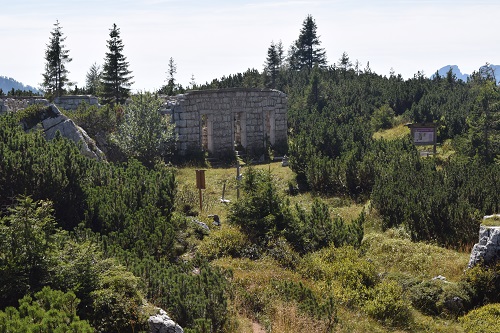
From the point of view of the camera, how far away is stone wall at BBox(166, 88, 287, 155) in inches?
1022

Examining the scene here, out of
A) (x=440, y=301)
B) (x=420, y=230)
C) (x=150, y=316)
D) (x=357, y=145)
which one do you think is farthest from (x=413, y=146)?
(x=150, y=316)

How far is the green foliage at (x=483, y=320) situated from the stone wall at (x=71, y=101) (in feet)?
68.7

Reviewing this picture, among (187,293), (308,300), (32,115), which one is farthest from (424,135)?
(32,115)

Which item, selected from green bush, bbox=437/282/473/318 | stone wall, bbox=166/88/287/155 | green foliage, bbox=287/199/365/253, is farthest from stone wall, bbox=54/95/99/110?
green bush, bbox=437/282/473/318

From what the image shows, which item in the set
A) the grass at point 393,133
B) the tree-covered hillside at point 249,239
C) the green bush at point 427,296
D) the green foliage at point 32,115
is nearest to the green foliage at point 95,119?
the tree-covered hillside at point 249,239

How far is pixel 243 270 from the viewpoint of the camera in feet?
38.7

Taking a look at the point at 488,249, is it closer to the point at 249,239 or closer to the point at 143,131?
the point at 249,239

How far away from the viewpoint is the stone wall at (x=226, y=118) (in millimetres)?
25953

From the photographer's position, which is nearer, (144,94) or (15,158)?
(15,158)

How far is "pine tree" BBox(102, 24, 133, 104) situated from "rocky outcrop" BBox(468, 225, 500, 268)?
21243mm

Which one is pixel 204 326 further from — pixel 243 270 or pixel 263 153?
pixel 263 153

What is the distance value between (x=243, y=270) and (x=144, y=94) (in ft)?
45.2

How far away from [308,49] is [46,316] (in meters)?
44.5

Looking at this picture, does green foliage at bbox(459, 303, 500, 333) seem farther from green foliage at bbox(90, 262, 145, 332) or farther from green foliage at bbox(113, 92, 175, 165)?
green foliage at bbox(113, 92, 175, 165)
